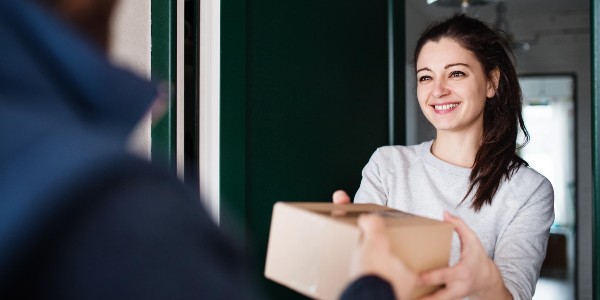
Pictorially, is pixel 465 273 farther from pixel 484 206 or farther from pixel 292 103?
pixel 292 103

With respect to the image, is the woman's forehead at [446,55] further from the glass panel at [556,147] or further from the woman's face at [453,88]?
the glass panel at [556,147]

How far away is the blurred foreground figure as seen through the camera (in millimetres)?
304

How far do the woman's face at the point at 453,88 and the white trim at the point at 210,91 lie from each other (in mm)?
628

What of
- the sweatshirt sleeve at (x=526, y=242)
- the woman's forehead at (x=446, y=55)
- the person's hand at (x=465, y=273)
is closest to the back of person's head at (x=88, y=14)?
the person's hand at (x=465, y=273)

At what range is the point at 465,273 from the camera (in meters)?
0.97

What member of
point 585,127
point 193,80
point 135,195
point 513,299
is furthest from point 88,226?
point 585,127

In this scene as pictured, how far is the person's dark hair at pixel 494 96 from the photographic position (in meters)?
1.75

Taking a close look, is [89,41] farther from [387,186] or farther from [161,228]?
[387,186]

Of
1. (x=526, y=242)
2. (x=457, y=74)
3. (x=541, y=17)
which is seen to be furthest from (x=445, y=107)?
(x=541, y=17)

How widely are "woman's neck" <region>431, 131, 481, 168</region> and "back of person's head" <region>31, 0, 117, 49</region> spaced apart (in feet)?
4.99

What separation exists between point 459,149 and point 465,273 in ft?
2.94

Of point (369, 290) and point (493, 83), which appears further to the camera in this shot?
point (493, 83)

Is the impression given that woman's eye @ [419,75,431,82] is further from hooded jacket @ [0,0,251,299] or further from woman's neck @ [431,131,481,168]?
hooded jacket @ [0,0,251,299]

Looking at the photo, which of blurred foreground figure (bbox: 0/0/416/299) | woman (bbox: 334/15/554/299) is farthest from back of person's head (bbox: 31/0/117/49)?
woman (bbox: 334/15/554/299)
